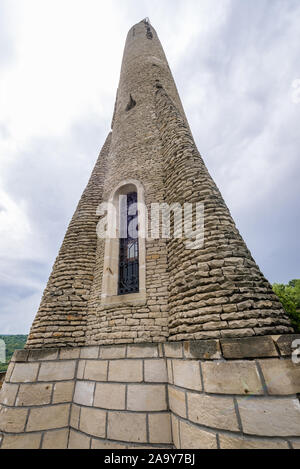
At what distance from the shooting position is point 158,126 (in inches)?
257

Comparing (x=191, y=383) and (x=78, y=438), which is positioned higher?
(x=191, y=383)

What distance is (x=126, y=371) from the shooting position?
3361 millimetres

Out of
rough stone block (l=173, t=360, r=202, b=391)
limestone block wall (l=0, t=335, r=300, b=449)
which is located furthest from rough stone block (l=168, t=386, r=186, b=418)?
rough stone block (l=173, t=360, r=202, b=391)

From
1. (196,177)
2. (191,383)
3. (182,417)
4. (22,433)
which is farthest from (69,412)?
(196,177)

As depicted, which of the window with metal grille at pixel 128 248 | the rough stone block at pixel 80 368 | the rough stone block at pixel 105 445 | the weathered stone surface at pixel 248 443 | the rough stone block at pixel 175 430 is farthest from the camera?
the window with metal grille at pixel 128 248

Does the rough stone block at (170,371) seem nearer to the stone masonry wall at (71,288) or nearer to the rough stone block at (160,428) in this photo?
the rough stone block at (160,428)

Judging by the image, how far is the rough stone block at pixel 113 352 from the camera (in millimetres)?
3542

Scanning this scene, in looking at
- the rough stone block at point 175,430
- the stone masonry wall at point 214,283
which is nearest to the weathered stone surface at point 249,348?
the stone masonry wall at point 214,283

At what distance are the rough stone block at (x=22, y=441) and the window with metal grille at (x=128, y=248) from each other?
2.76 m

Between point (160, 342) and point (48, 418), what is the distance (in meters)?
2.41

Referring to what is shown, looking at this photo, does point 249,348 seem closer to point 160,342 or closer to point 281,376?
point 281,376

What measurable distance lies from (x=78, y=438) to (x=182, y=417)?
83.1 inches
